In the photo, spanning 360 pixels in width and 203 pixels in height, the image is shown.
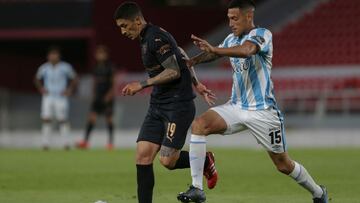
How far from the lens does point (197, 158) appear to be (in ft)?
30.4

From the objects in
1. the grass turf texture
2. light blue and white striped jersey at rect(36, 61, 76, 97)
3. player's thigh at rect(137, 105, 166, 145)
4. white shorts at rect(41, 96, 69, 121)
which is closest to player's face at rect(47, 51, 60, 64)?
light blue and white striped jersey at rect(36, 61, 76, 97)

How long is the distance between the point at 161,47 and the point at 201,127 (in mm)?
924

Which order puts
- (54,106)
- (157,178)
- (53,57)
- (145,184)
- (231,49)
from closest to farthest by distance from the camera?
1. (231,49)
2. (145,184)
3. (157,178)
4. (53,57)
5. (54,106)

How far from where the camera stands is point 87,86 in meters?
30.0

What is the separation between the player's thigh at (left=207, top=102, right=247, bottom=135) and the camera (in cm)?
923

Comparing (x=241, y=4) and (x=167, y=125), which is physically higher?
(x=241, y=4)

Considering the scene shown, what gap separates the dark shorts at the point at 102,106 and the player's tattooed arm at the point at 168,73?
40.4ft

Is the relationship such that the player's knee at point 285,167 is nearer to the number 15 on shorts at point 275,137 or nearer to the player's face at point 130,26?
the number 15 on shorts at point 275,137

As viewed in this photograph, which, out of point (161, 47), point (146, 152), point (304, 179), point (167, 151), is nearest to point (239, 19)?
point (161, 47)

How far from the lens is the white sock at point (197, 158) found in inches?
363

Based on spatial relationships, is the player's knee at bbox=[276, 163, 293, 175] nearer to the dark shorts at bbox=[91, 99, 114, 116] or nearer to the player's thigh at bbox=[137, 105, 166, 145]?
the player's thigh at bbox=[137, 105, 166, 145]

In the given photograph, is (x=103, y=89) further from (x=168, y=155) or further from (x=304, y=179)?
(x=304, y=179)

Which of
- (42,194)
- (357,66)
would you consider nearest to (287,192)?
(42,194)

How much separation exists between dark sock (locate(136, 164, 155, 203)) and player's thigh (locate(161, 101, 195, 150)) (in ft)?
1.38
